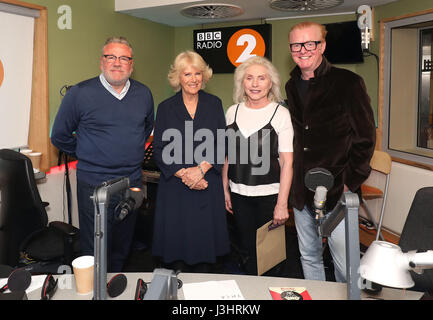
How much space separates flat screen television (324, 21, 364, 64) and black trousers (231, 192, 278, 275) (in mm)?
2176

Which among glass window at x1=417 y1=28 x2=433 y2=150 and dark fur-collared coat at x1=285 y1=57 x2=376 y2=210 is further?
glass window at x1=417 y1=28 x2=433 y2=150

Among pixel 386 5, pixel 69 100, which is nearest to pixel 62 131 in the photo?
pixel 69 100

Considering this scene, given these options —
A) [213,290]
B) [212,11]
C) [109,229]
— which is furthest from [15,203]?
[212,11]

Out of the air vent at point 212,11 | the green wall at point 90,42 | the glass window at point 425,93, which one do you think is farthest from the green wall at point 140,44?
the air vent at point 212,11

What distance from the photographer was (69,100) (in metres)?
2.27

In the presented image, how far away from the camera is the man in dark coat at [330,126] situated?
193cm

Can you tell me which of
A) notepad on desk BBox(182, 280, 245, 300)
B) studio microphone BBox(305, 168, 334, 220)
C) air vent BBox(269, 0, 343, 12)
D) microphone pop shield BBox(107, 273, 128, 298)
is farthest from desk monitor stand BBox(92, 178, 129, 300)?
air vent BBox(269, 0, 343, 12)

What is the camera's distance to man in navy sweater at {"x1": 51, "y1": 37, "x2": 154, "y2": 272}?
225cm

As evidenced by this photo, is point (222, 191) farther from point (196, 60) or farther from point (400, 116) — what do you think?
point (400, 116)

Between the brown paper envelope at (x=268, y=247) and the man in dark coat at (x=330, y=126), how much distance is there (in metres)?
0.20

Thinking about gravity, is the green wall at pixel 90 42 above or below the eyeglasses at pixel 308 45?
above

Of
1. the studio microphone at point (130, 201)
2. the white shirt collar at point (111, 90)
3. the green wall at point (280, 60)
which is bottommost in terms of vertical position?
the studio microphone at point (130, 201)

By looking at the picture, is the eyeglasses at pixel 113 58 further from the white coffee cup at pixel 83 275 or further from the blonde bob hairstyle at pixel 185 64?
the white coffee cup at pixel 83 275

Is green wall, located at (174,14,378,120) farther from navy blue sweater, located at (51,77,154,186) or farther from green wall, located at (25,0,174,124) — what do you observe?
navy blue sweater, located at (51,77,154,186)
